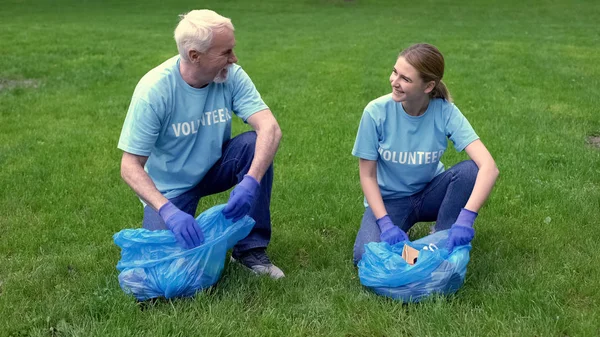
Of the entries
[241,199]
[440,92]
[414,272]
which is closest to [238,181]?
[241,199]

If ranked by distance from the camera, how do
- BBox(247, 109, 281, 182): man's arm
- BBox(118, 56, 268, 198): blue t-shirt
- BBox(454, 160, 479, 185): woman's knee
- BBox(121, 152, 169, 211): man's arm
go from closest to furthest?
→ 1. BBox(121, 152, 169, 211): man's arm
2. BBox(118, 56, 268, 198): blue t-shirt
3. BBox(247, 109, 281, 182): man's arm
4. BBox(454, 160, 479, 185): woman's knee

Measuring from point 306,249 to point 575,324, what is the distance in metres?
1.48

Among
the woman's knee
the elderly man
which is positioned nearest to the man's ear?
the elderly man

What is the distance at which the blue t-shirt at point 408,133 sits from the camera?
3195mm

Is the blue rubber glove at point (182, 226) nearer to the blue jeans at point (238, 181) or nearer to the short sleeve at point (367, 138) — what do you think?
the blue jeans at point (238, 181)

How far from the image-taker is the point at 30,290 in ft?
9.67

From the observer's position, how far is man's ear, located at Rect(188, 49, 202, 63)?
111 inches

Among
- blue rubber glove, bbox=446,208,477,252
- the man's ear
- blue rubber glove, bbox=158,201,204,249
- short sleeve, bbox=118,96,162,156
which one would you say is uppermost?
the man's ear

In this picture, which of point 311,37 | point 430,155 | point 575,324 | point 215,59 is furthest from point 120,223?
point 311,37

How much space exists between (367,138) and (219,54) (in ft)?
2.91

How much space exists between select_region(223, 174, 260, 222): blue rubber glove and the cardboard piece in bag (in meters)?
0.77

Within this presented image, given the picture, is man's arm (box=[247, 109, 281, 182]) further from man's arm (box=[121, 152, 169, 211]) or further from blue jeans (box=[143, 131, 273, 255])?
man's arm (box=[121, 152, 169, 211])

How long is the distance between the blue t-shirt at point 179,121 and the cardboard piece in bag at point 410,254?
1.03 m

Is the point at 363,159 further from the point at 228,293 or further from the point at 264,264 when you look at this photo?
the point at 228,293
